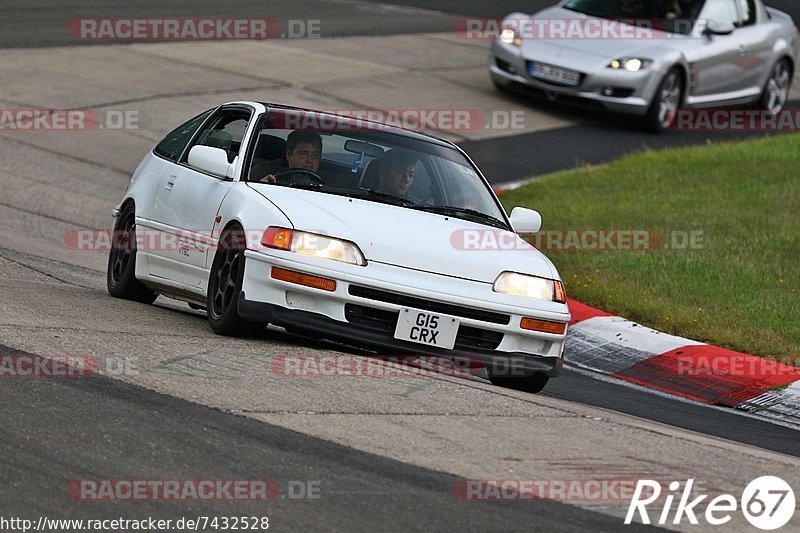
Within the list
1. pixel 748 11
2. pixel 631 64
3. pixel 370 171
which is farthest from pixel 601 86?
pixel 370 171

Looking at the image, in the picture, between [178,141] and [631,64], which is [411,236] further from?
[631,64]

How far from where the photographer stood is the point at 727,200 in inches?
565

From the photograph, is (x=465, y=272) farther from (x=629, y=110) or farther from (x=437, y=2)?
(x=437, y=2)

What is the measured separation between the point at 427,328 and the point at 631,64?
1130 cm

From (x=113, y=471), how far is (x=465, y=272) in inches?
112

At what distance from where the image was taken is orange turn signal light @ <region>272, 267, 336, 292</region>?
25.1ft

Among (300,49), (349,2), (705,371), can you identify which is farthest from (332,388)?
(349,2)

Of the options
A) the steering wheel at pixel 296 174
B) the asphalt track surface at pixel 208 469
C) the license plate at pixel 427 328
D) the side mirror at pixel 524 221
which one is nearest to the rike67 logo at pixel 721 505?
the asphalt track surface at pixel 208 469

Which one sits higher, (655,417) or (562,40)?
(562,40)

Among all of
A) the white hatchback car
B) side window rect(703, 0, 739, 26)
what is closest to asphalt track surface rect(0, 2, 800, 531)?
the white hatchback car

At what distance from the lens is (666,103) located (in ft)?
62.3

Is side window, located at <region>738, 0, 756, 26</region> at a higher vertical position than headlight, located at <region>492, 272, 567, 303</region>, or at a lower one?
higher

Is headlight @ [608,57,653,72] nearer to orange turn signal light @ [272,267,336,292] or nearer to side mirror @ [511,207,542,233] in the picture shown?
side mirror @ [511,207,542,233]

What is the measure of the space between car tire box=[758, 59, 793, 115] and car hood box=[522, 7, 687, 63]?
2.48 metres
